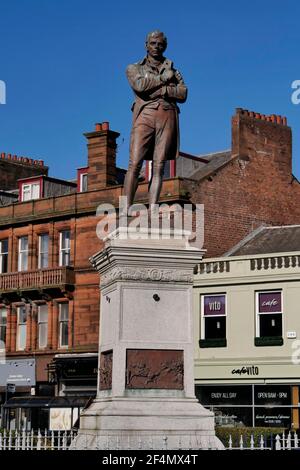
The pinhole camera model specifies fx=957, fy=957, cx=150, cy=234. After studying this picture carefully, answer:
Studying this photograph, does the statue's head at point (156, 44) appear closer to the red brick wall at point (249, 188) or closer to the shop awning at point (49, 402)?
the shop awning at point (49, 402)

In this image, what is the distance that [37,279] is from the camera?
41.8m

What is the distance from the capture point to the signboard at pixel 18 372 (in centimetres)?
4156

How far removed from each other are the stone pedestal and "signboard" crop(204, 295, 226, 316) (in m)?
21.3

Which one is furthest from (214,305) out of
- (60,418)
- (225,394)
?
(60,418)

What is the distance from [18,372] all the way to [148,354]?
29.2 metres

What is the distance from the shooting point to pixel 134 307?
13898 mm

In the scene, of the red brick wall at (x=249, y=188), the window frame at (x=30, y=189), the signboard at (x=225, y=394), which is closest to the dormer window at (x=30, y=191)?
the window frame at (x=30, y=189)

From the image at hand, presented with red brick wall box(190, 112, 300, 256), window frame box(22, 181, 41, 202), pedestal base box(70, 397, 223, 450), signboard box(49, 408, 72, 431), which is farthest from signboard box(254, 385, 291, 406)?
pedestal base box(70, 397, 223, 450)

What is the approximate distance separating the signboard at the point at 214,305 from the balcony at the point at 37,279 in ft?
24.0

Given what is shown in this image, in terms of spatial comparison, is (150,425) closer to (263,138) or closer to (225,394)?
(225,394)
